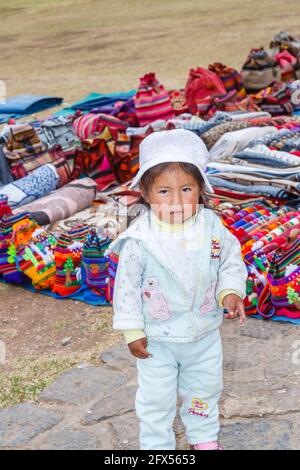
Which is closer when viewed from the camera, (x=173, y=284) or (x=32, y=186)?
(x=173, y=284)

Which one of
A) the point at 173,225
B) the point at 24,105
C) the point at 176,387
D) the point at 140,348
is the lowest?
the point at 24,105

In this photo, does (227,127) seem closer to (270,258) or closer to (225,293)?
(270,258)

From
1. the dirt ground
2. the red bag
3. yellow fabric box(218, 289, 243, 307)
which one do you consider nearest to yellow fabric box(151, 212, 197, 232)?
yellow fabric box(218, 289, 243, 307)

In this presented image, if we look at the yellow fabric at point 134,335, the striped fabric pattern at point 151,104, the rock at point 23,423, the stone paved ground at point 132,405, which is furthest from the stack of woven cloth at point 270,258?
the striped fabric pattern at point 151,104

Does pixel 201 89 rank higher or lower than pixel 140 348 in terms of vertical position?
lower

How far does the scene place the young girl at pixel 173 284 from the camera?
2887 millimetres

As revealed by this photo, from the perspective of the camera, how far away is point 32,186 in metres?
6.48

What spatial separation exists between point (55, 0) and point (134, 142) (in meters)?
18.7

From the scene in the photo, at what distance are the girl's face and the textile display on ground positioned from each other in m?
1.70

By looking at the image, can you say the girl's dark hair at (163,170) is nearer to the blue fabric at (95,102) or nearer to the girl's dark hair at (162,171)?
the girl's dark hair at (162,171)

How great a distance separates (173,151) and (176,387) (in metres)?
0.92

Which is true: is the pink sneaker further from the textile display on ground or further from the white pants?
the textile display on ground

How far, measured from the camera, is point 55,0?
958 inches

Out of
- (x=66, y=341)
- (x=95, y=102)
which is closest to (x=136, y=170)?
(x=66, y=341)
